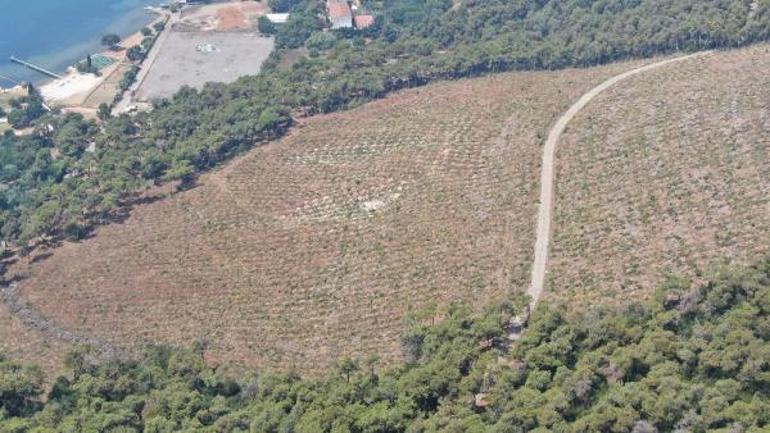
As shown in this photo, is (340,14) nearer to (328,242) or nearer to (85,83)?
(85,83)

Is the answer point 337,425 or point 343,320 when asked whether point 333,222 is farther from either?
point 337,425

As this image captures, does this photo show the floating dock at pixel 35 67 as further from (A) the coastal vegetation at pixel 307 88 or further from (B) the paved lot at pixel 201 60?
(A) the coastal vegetation at pixel 307 88

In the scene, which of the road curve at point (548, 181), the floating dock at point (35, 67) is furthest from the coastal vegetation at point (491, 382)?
the floating dock at point (35, 67)

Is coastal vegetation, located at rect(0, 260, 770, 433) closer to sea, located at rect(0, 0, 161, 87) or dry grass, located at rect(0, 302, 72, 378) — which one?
dry grass, located at rect(0, 302, 72, 378)

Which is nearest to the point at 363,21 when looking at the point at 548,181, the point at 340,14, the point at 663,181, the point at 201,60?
the point at 340,14

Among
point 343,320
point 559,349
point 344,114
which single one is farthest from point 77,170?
point 559,349

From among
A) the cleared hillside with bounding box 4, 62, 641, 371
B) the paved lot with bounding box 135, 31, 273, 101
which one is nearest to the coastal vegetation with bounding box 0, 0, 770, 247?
the cleared hillside with bounding box 4, 62, 641, 371
